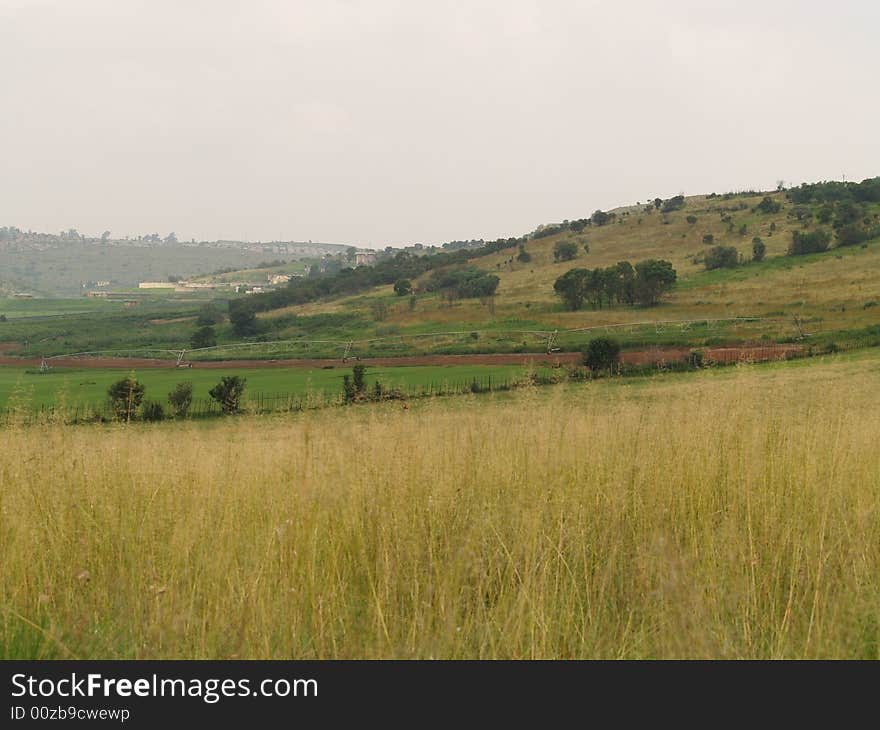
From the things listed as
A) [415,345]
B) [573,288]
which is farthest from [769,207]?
[415,345]

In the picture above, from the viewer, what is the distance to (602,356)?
38062 millimetres

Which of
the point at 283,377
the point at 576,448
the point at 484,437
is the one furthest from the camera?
the point at 283,377

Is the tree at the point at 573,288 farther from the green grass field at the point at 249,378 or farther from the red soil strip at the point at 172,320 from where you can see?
the red soil strip at the point at 172,320

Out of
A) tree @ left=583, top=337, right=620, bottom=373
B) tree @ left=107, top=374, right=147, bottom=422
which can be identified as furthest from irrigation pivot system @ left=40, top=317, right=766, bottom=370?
tree @ left=107, top=374, right=147, bottom=422

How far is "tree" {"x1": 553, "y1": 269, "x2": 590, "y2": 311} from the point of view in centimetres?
7774

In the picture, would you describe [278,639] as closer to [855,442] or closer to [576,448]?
[576,448]

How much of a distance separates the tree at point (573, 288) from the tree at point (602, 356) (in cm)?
3726

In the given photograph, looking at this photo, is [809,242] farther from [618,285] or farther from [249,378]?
[249,378]

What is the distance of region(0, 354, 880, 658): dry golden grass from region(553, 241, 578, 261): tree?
Answer: 348 ft

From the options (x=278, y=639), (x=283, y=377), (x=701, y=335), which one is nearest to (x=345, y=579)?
(x=278, y=639)

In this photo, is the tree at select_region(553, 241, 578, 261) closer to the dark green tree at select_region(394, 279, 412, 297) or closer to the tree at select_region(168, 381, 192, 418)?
the dark green tree at select_region(394, 279, 412, 297)

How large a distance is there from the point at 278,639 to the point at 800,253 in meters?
92.9

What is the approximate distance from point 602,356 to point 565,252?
75.0 metres

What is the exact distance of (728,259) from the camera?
8688 centimetres
